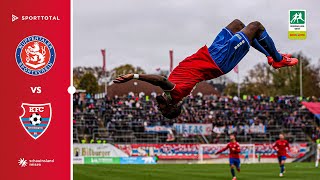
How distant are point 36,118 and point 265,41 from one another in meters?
4.16

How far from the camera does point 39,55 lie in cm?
1080

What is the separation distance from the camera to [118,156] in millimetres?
41250

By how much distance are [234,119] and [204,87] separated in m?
35.2

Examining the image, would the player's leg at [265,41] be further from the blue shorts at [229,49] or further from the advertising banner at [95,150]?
the advertising banner at [95,150]

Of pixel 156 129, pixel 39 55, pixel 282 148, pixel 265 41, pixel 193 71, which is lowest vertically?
pixel 282 148

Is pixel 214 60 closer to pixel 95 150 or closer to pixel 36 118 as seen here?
pixel 36 118

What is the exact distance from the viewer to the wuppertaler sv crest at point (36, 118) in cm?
1066

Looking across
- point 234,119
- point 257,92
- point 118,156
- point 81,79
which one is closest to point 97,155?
point 118,156

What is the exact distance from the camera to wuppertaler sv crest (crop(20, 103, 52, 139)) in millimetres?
10664

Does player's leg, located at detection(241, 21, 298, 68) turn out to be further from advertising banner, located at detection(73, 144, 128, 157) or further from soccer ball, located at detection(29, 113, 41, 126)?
advertising banner, located at detection(73, 144, 128, 157)

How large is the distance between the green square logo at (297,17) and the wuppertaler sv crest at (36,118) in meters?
5.75

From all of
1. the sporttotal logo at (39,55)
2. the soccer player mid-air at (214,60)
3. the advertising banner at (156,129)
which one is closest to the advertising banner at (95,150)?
the advertising banner at (156,129)

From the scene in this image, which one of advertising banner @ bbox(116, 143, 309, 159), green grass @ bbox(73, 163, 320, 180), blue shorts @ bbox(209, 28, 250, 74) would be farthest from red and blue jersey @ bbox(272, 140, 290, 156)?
blue shorts @ bbox(209, 28, 250, 74)

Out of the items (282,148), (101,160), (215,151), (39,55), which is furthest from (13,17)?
(215,151)
